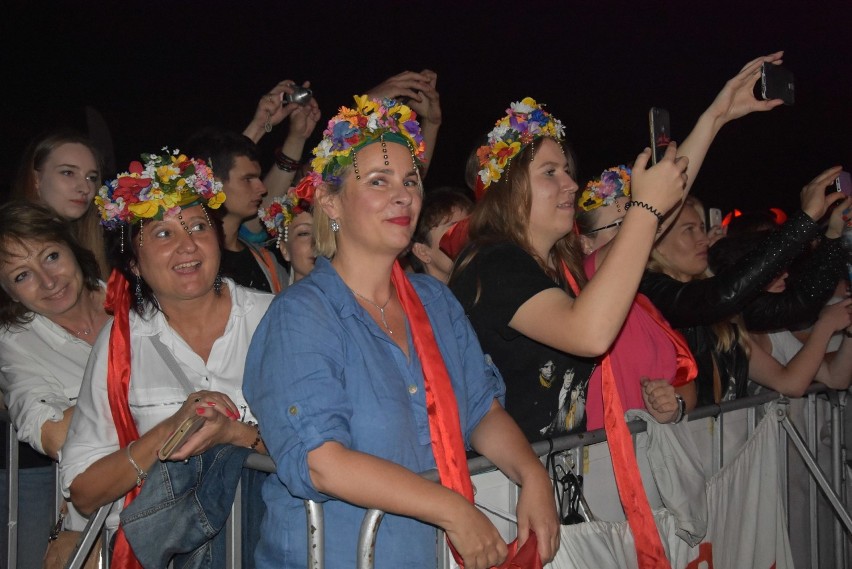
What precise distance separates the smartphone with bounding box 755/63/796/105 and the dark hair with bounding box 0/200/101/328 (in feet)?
8.91

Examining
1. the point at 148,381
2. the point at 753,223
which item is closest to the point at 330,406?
the point at 148,381

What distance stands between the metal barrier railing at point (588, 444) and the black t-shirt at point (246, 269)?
4.38 feet

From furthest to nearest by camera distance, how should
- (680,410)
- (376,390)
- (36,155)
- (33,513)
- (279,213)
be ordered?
1. (279,213)
2. (36,155)
3. (33,513)
4. (680,410)
5. (376,390)

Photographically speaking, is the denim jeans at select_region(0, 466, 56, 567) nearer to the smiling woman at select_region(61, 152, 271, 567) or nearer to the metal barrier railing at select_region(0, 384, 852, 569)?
the metal barrier railing at select_region(0, 384, 852, 569)

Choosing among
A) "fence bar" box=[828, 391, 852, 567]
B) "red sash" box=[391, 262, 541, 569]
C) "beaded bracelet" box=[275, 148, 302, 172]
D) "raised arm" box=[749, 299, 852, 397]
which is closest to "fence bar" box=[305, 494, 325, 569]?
"red sash" box=[391, 262, 541, 569]

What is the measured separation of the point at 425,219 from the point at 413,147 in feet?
6.87

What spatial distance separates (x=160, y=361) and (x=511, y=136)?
1.50 metres

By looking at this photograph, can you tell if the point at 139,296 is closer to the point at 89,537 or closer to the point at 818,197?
the point at 89,537

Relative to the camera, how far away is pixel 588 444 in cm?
280

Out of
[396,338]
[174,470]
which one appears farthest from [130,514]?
[396,338]

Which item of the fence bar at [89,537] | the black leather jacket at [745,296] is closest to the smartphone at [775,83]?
the black leather jacket at [745,296]

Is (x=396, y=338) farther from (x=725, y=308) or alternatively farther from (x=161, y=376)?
(x=725, y=308)

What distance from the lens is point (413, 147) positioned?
253 centimetres

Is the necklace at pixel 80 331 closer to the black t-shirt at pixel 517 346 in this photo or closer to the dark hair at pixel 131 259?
the dark hair at pixel 131 259
